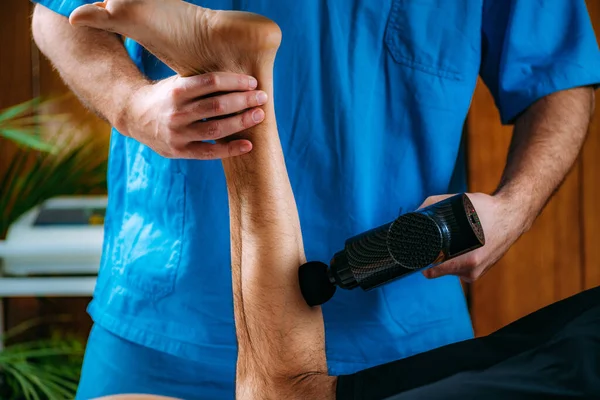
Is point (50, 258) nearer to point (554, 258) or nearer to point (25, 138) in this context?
point (25, 138)

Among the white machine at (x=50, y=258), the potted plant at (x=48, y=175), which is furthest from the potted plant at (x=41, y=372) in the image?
the potted plant at (x=48, y=175)

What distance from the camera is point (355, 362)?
0.93 metres

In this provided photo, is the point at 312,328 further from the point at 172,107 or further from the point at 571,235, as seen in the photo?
the point at 571,235

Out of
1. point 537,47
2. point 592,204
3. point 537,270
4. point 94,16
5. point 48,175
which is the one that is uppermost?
point 94,16

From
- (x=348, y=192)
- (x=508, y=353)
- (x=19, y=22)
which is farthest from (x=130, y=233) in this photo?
(x=19, y=22)

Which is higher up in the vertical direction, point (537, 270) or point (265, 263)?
point (265, 263)

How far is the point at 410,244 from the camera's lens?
703mm

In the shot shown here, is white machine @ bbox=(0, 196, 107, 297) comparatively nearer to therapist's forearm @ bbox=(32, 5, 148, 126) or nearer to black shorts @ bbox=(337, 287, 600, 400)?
therapist's forearm @ bbox=(32, 5, 148, 126)

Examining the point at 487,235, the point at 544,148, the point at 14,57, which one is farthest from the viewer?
the point at 14,57

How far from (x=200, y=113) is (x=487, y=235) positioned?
408 millimetres

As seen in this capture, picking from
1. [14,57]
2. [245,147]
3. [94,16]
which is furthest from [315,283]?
[14,57]

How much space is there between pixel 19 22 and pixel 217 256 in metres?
2.10

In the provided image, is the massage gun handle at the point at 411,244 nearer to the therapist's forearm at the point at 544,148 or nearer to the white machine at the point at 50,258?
the therapist's forearm at the point at 544,148

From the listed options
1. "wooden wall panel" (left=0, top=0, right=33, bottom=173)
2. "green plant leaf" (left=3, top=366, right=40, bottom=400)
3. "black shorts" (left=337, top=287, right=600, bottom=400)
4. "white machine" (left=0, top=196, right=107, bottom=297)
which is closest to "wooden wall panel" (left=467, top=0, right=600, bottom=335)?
"white machine" (left=0, top=196, right=107, bottom=297)
